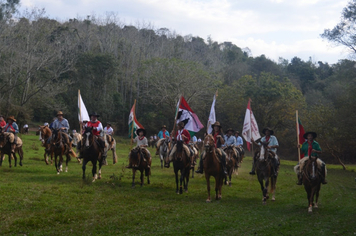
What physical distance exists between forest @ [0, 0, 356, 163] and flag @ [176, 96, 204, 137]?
78.4 ft

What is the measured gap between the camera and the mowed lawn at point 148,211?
29.9 feet

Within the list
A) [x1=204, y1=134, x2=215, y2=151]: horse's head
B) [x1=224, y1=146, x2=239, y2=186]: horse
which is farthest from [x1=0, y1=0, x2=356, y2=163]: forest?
[x1=204, y1=134, x2=215, y2=151]: horse's head

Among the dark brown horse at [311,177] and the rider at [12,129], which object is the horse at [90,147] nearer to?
the rider at [12,129]

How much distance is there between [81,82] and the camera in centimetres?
5809

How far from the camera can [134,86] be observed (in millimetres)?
68438

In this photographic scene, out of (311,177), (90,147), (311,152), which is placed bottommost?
(311,177)

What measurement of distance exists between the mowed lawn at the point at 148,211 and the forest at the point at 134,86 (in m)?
25.1

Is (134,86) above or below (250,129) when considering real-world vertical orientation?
above

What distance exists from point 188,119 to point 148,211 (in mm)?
5979

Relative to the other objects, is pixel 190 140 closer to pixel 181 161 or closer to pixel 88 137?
pixel 181 161

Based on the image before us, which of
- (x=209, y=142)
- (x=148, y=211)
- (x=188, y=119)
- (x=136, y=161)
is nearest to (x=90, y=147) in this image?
(x=136, y=161)

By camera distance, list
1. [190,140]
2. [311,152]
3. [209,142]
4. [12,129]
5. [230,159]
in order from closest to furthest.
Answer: [311,152] → [209,142] → [190,140] → [230,159] → [12,129]

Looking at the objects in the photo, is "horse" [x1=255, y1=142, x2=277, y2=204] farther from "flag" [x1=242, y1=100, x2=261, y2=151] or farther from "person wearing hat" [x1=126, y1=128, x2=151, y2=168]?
"person wearing hat" [x1=126, y1=128, x2=151, y2=168]

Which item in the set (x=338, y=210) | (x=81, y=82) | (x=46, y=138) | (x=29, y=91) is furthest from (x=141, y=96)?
(x=338, y=210)
